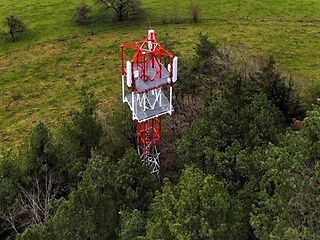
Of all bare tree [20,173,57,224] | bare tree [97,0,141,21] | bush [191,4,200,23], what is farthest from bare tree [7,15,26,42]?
bare tree [20,173,57,224]

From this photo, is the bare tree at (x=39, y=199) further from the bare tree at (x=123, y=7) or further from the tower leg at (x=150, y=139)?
the bare tree at (x=123, y=7)

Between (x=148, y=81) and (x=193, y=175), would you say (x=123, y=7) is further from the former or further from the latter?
(x=193, y=175)

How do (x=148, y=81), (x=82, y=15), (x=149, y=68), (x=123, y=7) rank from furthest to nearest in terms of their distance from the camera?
(x=123, y=7) < (x=82, y=15) < (x=149, y=68) < (x=148, y=81)

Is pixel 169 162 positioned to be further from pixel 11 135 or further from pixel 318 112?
pixel 11 135

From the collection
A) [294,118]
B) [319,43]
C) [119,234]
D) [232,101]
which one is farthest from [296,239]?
[319,43]

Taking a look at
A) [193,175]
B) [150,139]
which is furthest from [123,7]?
[193,175]

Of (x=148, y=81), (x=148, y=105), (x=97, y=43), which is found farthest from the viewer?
(x=97, y=43)
